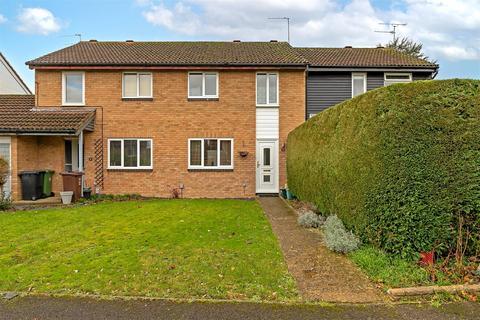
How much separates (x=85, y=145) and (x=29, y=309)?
1131 cm

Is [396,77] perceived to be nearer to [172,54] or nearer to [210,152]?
[210,152]

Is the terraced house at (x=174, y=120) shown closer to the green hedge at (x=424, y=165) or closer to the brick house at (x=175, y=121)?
the brick house at (x=175, y=121)

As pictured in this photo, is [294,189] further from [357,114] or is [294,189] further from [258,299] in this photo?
[258,299]

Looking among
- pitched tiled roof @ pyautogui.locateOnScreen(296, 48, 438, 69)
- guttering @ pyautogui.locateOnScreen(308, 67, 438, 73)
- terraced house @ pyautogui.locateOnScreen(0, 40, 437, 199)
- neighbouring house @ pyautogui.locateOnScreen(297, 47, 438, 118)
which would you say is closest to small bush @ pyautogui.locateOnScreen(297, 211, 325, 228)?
terraced house @ pyautogui.locateOnScreen(0, 40, 437, 199)

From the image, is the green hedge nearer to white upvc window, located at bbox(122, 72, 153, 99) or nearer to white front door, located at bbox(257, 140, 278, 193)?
white front door, located at bbox(257, 140, 278, 193)

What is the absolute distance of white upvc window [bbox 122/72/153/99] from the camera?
1451 cm

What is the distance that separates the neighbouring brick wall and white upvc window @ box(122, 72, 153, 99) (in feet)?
0.72

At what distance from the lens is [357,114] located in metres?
5.98

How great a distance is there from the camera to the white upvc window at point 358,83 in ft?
51.6

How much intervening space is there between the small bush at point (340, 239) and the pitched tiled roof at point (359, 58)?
10.6 m

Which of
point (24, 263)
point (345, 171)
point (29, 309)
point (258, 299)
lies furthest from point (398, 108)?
point (24, 263)

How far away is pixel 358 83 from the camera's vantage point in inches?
622

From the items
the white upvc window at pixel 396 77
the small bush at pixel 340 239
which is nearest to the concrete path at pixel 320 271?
the small bush at pixel 340 239

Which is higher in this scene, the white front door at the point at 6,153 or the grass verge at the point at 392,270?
the white front door at the point at 6,153
